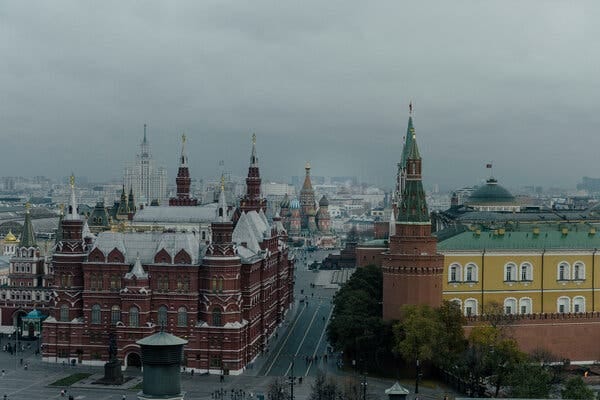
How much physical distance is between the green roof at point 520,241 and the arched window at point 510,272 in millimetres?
1428

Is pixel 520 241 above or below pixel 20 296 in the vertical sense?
above

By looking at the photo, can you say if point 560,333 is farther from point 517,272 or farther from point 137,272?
point 137,272

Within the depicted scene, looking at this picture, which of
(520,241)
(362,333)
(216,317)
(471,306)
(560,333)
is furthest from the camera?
(520,241)

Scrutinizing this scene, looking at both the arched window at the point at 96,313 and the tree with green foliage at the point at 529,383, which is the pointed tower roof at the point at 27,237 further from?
the tree with green foliage at the point at 529,383

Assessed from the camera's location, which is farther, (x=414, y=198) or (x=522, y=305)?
(x=522, y=305)

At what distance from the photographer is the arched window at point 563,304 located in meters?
78.4

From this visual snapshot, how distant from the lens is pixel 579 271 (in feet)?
259

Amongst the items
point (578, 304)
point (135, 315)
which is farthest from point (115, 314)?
point (578, 304)

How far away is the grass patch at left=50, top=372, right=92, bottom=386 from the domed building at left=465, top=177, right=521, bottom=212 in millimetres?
60386

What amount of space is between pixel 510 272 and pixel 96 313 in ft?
107

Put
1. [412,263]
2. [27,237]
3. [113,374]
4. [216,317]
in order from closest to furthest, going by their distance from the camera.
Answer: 1. [113,374]
2. [216,317]
3. [412,263]
4. [27,237]

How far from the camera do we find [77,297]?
248ft

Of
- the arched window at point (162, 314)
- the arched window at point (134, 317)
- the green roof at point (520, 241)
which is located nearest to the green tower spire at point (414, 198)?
the green roof at point (520, 241)

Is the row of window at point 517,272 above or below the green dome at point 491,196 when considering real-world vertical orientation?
below
